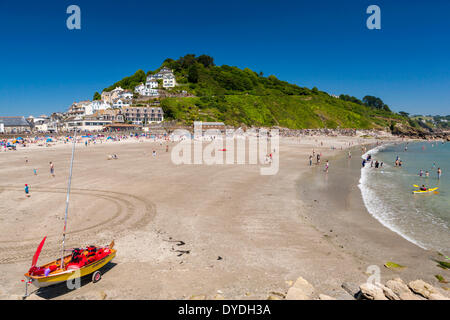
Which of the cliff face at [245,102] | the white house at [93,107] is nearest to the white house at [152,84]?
the cliff face at [245,102]

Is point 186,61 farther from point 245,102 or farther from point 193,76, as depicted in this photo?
point 245,102

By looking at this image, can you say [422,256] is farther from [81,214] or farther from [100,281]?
[81,214]

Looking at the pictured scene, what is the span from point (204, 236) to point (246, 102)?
359 feet

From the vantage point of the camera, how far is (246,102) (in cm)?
11638

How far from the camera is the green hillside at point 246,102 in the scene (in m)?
98.8

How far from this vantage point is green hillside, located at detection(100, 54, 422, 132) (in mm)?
98750

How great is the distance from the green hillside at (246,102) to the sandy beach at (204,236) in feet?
238

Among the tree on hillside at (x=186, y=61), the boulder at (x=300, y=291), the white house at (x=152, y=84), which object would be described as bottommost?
the boulder at (x=300, y=291)

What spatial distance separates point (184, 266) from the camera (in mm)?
9227

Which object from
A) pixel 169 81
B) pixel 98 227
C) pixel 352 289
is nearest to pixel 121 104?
pixel 169 81

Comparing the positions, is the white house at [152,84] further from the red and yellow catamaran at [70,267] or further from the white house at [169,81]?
the red and yellow catamaran at [70,267]

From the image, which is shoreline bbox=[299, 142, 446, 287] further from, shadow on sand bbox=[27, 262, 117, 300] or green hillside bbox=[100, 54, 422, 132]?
green hillside bbox=[100, 54, 422, 132]
